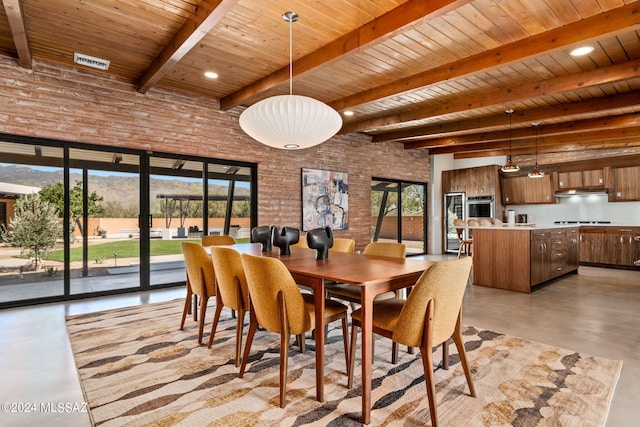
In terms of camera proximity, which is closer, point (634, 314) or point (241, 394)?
point (241, 394)

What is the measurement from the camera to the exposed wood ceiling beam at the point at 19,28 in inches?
102

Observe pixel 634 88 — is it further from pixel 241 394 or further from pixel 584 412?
pixel 241 394

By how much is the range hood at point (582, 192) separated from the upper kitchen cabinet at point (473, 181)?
135 cm

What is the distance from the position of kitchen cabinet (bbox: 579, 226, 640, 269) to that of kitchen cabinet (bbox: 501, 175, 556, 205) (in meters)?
1.17

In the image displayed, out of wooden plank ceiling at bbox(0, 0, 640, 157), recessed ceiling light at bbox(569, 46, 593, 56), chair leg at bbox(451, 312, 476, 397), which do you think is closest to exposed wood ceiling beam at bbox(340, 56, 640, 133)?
wooden plank ceiling at bbox(0, 0, 640, 157)

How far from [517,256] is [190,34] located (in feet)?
15.4

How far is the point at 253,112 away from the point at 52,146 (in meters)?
3.06

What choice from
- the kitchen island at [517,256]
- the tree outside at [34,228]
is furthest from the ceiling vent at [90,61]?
the kitchen island at [517,256]

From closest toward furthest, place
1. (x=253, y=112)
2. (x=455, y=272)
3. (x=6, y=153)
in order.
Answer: (x=455, y=272), (x=253, y=112), (x=6, y=153)

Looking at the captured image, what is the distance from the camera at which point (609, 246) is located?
6.86 meters

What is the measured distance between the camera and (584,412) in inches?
70.9

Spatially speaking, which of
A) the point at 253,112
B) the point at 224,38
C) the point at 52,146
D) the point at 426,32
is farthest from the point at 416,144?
the point at 52,146

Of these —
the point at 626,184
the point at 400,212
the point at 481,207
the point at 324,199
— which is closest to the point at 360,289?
the point at 324,199

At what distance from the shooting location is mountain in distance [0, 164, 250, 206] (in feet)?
13.1
